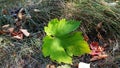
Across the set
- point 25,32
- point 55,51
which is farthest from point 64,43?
point 25,32

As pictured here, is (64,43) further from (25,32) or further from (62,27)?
(25,32)

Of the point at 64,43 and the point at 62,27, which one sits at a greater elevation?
the point at 62,27

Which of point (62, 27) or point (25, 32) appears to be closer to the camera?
point (62, 27)

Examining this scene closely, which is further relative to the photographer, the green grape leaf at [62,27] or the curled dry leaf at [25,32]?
the curled dry leaf at [25,32]

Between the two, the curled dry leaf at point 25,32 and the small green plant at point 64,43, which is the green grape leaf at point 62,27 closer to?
the small green plant at point 64,43

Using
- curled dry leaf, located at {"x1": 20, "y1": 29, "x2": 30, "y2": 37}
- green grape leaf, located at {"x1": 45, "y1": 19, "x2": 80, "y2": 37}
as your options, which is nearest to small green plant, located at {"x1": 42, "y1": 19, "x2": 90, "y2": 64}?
green grape leaf, located at {"x1": 45, "y1": 19, "x2": 80, "y2": 37}

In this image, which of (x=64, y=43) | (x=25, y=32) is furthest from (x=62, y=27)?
(x=25, y=32)

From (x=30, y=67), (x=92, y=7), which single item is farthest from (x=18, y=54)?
(x=92, y=7)

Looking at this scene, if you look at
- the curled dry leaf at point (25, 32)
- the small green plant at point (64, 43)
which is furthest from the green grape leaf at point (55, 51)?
the curled dry leaf at point (25, 32)
